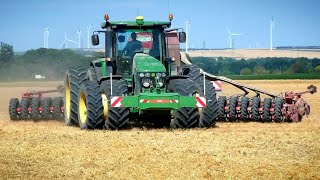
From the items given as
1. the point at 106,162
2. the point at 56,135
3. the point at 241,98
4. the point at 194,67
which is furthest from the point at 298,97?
the point at 106,162

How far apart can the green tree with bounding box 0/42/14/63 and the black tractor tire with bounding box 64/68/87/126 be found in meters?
36.8

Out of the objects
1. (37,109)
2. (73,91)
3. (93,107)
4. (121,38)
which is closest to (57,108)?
(37,109)

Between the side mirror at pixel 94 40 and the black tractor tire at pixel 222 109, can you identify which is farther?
the black tractor tire at pixel 222 109

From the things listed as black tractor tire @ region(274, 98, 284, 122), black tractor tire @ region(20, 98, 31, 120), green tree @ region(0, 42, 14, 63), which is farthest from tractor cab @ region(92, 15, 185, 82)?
green tree @ region(0, 42, 14, 63)

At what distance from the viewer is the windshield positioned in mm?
18594

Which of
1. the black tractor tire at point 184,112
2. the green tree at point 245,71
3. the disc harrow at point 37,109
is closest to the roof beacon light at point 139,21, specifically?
the black tractor tire at point 184,112

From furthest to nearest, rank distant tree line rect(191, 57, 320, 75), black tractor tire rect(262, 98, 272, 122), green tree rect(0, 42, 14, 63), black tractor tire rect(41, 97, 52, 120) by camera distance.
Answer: distant tree line rect(191, 57, 320, 75)
green tree rect(0, 42, 14, 63)
black tractor tire rect(41, 97, 52, 120)
black tractor tire rect(262, 98, 272, 122)

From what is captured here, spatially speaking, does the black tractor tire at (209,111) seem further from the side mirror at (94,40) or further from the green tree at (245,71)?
the green tree at (245,71)

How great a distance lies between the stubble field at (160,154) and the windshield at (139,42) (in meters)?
2.21

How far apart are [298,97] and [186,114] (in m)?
5.63

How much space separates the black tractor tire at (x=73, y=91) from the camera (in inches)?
765

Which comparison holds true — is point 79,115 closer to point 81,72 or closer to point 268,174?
point 81,72

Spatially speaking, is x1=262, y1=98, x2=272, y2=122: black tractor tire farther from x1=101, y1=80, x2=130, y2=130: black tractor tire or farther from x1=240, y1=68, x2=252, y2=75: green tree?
x1=240, y1=68, x2=252, y2=75: green tree

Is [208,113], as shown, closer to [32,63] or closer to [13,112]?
[13,112]
